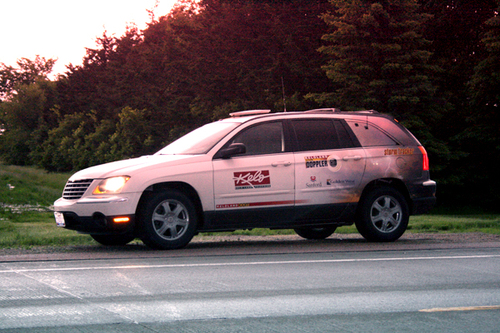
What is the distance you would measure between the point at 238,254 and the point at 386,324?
4.63m

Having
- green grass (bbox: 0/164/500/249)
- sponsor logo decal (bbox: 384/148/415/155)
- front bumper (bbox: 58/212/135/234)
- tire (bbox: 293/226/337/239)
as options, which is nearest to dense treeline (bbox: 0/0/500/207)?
green grass (bbox: 0/164/500/249)

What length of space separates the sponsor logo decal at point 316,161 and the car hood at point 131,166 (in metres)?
1.61

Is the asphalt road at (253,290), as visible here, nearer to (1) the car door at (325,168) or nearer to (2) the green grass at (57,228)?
(1) the car door at (325,168)

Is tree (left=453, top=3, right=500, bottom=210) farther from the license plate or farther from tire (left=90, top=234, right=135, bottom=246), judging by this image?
the license plate

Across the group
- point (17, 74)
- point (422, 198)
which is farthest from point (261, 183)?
point (17, 74)

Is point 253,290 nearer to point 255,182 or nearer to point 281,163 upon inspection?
point 255,182

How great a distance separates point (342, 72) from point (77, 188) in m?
24.0

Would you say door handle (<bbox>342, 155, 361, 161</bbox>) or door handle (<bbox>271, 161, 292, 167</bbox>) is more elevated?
door handle (<bbox>342, 155, 361, 161</bbox>)

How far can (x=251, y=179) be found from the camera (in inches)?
412

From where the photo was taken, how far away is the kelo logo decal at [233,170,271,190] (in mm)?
10406

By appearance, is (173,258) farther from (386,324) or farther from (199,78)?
(199,78)

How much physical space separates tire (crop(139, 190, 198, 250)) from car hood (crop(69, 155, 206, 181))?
42cm

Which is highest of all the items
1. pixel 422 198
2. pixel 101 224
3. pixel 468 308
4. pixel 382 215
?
pixel 422 198

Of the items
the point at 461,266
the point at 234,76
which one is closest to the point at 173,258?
the point at 461,266
